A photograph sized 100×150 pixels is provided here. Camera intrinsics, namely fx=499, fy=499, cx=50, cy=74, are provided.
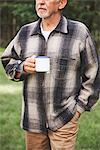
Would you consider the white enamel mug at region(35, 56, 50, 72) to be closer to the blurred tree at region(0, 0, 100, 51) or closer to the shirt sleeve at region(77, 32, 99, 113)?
the shirt sleeve at region(77, 32, 99, 113)

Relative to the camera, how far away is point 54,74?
355cm

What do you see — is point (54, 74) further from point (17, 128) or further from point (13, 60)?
point (17, 128)

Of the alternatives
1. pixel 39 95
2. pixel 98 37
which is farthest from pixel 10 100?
pixel 98 37

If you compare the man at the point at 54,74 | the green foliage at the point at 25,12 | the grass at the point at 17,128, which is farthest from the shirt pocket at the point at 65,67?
the green foliage at the point at 25,12

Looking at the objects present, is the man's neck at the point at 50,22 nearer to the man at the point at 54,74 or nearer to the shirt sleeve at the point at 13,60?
the man at the point at 54,74

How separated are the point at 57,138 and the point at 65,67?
0.52 meters

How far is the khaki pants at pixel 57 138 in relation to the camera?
11.9 feet

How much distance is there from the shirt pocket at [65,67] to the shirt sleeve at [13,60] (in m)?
0.25

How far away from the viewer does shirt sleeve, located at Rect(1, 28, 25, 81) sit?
3660 millimetres

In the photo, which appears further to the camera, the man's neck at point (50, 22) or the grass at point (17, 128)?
the grass at point (17, 128)

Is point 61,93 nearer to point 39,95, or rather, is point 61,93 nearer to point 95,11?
point 39,95

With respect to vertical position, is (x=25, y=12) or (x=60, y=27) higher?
(x=60, y=27)

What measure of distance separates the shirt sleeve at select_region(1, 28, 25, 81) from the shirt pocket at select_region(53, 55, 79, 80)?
0.25 meters

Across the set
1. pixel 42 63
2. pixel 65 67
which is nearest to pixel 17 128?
pixel 65 67
